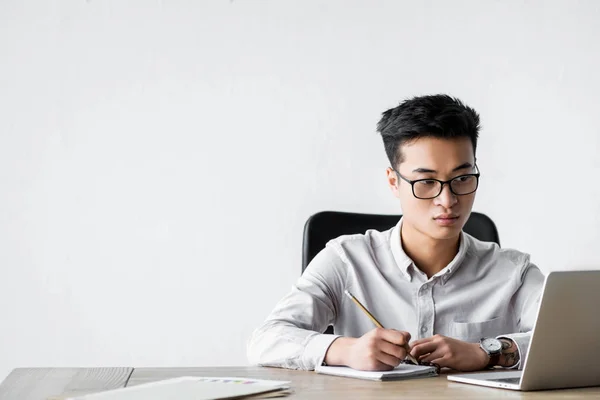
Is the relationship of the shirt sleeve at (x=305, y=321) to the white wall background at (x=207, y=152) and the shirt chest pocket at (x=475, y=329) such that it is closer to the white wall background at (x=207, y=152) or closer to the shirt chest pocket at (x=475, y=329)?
the shirt chest pocket at (x=475, y=329)

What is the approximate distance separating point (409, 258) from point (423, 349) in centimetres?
45

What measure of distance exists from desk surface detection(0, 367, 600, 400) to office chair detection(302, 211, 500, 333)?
22.8 inches

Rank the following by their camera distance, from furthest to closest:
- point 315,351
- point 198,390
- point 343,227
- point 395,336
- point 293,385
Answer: point 343,227, point 315,351, point 395,336, point 293,385, point 198,390

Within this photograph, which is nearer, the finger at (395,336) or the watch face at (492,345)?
the finger at (395,336)

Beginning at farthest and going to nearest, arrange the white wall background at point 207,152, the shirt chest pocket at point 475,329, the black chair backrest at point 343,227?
the white wall background at point 207,152 → the black chair backrest at point 343,227 → the shirt chest pocket at point 475,329

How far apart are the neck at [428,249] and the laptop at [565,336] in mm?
672

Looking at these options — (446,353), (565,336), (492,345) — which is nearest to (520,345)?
(492,345)

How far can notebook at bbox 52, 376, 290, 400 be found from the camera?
3.70 ft

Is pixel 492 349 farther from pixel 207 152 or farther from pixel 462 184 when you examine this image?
pixel 207 152

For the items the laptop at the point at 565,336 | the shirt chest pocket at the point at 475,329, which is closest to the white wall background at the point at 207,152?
the shirt chest pocket at the point at 475,329

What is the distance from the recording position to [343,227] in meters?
2.10

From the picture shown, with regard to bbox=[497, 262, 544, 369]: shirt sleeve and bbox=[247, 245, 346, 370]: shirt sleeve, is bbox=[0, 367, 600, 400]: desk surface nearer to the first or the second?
bbox=[247, 245, 346, 370]: shirt sleeve

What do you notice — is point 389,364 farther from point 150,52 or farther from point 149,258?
point 150,52

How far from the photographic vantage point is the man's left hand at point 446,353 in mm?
1496
